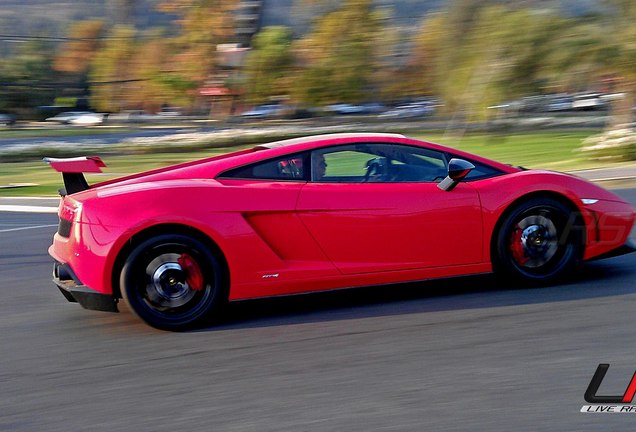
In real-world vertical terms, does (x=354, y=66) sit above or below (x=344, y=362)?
above

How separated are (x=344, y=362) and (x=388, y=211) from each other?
1.41 metres

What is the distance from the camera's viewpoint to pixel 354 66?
3759cm

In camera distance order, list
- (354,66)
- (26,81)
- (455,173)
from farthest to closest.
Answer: (26,81) → (354,66) → (455,173)

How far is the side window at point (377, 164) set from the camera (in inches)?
238

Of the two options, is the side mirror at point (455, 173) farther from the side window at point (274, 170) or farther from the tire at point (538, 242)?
the side window at point (274, 170)

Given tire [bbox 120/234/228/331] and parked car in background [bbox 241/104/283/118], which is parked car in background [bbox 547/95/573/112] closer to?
parked car in background [bbox 241/104/283/118]

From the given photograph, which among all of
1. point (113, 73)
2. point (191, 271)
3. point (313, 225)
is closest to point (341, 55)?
point (113, 73)

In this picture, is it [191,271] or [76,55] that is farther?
[76,55]

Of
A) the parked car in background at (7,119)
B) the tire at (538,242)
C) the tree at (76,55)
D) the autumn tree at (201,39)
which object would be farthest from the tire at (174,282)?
the tree at (76,55)

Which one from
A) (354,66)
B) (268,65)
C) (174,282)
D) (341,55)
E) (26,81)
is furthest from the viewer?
(26,81)

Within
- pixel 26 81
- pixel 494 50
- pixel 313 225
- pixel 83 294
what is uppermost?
pixel 26 81

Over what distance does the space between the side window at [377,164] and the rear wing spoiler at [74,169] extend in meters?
1.60
